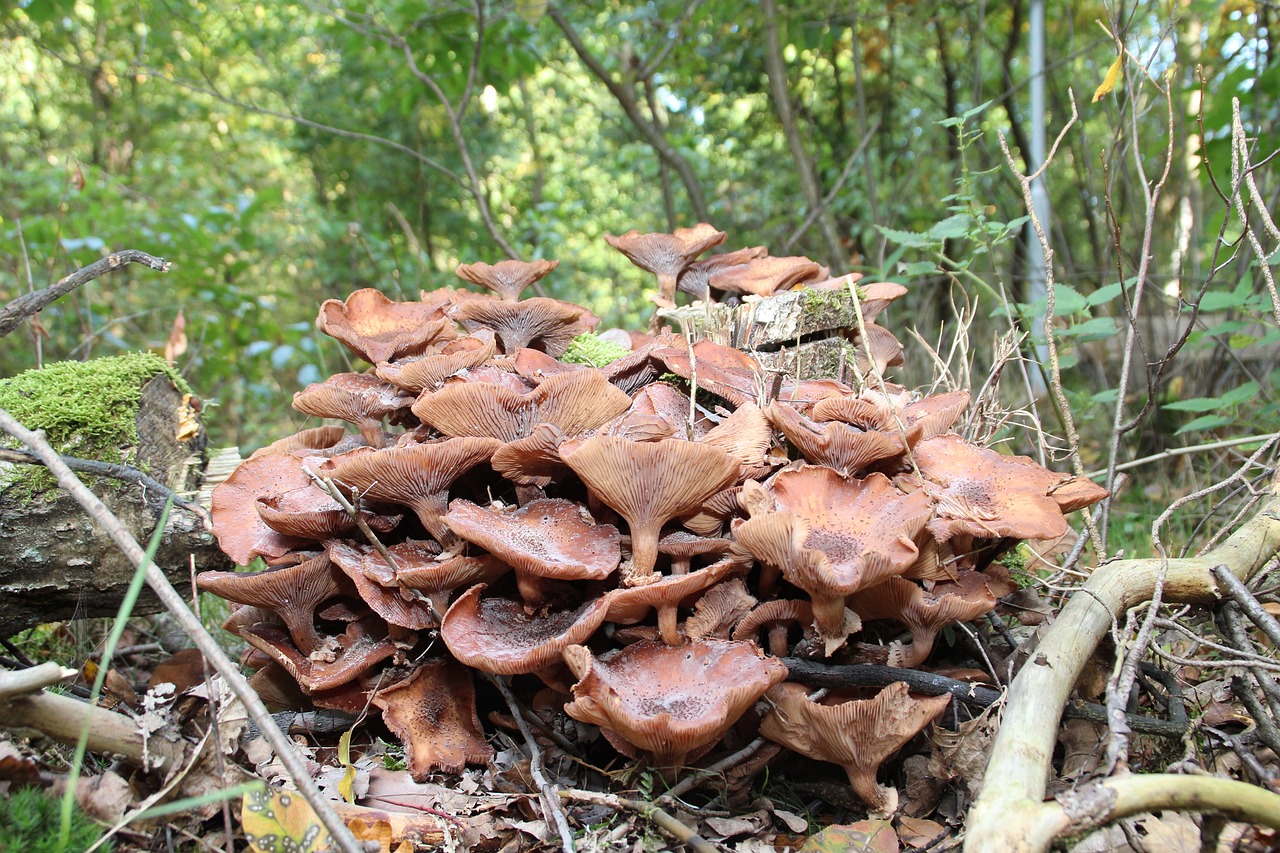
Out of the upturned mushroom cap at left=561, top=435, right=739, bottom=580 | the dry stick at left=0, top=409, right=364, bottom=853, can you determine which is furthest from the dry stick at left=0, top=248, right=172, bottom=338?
the upturned mushroom cap at left=561, top=435, right=739, bottom=580

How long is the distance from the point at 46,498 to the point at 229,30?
455 inches

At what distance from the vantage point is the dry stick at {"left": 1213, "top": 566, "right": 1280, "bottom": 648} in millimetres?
2289

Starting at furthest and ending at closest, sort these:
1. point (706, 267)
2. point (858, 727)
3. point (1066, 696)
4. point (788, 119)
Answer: point (788, 119) → point (706, 267) → point (858, 727) → point (1066, 696)

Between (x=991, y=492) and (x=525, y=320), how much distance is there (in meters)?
2.00

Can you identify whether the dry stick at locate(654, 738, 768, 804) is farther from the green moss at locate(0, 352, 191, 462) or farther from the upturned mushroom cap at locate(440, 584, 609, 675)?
the green moss at locate(0, 352, 191, 462)

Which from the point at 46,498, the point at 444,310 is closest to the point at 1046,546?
the point at 444,310

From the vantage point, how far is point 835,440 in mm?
2471

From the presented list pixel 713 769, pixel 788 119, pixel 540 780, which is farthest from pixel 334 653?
pixel 788 119

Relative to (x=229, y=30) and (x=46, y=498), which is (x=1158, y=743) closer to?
(x=46, y=498)

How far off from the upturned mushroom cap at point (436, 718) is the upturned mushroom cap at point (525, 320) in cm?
139

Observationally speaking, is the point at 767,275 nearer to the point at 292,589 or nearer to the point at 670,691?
the point at 670,691

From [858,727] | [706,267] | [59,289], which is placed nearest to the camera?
[858,727]

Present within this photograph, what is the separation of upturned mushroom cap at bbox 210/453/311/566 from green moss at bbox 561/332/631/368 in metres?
1.30

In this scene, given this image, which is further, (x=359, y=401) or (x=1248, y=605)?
(x=359, y=401)
